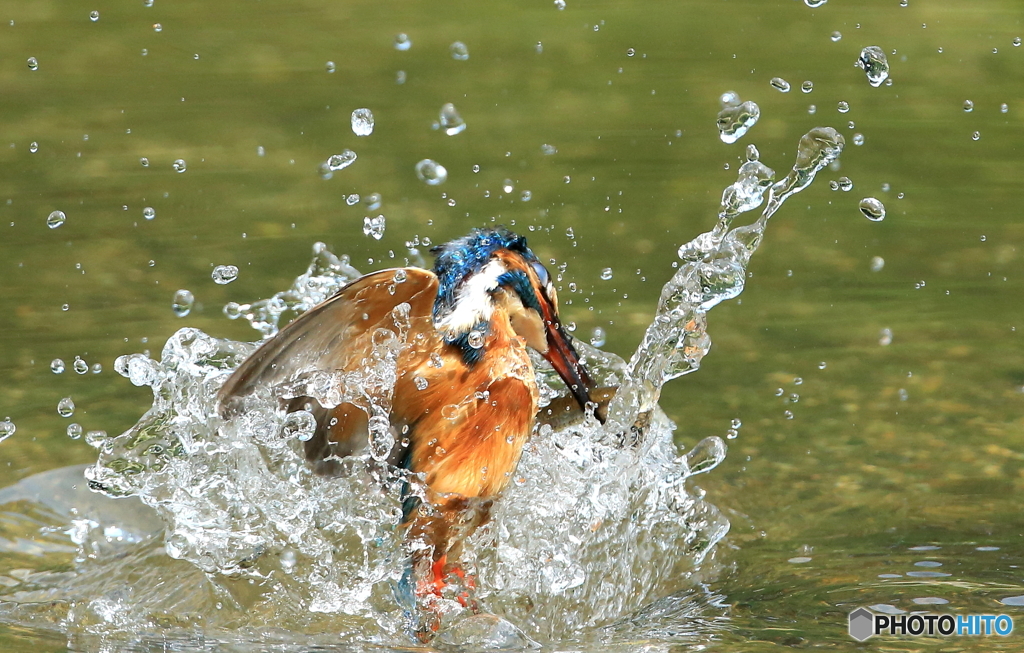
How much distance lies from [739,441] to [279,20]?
5.05 meters

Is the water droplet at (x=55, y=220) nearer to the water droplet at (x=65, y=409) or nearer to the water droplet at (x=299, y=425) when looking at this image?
the water droplet at (x=65, y=409)

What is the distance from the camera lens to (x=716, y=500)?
3734 mm

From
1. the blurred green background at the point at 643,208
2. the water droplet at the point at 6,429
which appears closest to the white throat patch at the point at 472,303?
the blurred green background at the point at 643,208

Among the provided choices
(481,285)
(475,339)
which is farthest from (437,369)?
(481,285)

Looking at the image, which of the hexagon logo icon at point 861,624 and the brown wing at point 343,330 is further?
the brown wing at point 343,330

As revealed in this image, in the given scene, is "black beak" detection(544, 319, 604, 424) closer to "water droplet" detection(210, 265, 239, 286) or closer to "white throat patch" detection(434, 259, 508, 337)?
"white throat patch" detection(434, 259, 508, 337)

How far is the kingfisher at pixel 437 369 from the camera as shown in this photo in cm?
332

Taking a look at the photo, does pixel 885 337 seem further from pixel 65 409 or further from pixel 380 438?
pixel 65 409

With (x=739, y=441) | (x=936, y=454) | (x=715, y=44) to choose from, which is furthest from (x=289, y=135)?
(x=936, y=454)

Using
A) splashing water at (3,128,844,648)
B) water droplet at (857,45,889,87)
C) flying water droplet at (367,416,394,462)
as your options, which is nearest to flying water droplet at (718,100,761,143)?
splashing water at (3,128,844,648)

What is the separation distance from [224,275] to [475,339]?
1537mm

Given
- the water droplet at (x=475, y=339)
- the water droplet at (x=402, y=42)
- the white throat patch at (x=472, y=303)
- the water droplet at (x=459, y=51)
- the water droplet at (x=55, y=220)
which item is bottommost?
the water droplet at (x=55, y=220)

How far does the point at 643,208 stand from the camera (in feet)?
18.8

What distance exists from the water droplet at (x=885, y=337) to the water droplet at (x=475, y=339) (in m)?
1.90
